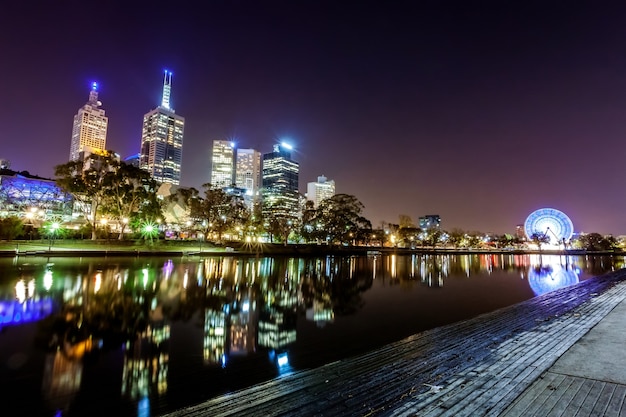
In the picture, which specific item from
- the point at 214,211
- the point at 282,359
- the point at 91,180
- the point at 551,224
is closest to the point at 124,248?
the point at 91,180

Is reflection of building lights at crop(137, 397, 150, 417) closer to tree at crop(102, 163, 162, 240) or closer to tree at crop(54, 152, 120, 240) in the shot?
tree at crop(54, 152, 120, 240)

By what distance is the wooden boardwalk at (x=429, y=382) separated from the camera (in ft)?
15.8

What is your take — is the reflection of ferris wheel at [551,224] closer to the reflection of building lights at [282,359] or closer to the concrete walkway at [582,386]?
the concrete walkway at [582,386]

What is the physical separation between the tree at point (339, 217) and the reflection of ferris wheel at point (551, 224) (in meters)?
84.0

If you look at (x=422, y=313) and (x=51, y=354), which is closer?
(x=51, y=354)

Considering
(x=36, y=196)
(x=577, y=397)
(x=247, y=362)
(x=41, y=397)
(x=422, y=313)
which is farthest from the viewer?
(x=36, y=196)

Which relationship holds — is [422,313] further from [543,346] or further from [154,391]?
[154,391]

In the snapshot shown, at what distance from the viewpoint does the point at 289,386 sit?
574 centimetres

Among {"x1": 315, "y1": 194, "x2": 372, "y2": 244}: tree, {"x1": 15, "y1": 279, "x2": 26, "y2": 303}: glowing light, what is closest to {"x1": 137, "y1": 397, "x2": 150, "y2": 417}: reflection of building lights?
{"x1": 15, "y1": 279, "x2": 26, "y2": 303}: glowing light

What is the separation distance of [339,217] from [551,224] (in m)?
92.6

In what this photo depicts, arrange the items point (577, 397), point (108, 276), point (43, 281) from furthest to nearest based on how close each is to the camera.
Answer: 1. point (108, 276)
2. point (43, 281)
3. point (577, 397)

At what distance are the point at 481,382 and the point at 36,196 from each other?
12853 cm

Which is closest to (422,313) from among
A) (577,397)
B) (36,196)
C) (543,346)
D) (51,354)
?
(543,346)

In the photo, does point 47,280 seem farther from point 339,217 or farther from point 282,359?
point 339,217
